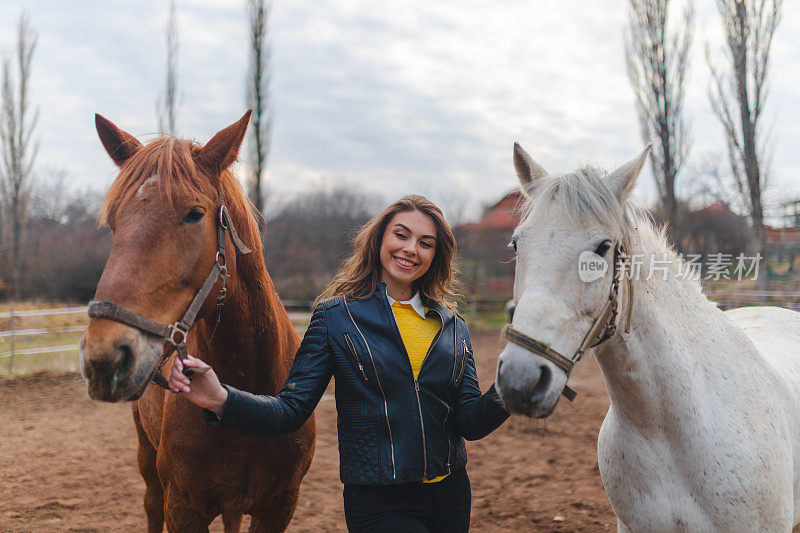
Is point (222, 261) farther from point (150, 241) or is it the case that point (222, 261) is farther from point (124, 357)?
point (124, 357)

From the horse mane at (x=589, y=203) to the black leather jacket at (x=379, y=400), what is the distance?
2.18 ft

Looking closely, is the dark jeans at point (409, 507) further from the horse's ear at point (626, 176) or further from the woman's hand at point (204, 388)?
the horse's ear at point (626, 176)

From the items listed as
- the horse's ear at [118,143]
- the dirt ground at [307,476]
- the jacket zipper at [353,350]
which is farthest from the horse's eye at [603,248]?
the horse's ear at [118,143]

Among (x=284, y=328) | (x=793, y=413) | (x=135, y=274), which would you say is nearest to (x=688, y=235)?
(x=793, y=413)

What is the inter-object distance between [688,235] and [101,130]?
14.6m

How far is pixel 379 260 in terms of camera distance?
2170 millimetres

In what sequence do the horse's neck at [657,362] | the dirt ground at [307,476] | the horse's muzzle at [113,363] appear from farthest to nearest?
the dirt ground at [307,476]
the horse's neck at [657,362]
the horse's muzzle at [113,363]

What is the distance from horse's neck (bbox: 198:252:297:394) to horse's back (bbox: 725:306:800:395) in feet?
8.18

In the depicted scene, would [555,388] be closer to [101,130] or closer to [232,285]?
[232,285]

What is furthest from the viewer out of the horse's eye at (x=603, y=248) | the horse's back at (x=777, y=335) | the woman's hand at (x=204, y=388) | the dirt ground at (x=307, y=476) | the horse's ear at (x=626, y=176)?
the dirt ground at (x=307, y=476)

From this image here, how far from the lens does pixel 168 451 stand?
7.18 ft

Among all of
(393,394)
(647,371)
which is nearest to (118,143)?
(393,394)

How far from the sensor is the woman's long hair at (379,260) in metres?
2.14

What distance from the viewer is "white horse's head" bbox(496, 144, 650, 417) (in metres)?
1.48
